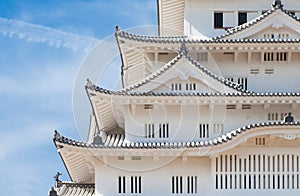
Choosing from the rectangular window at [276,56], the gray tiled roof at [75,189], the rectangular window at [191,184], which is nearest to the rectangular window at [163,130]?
the rectangular window at [191,184]

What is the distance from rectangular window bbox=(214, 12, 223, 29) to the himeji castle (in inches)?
29.3

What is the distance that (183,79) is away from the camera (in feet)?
70.3

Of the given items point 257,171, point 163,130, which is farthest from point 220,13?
point 257,171

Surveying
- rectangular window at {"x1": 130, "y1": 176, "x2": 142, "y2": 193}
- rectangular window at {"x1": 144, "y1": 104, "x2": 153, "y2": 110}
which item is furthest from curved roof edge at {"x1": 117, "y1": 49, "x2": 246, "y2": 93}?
rectangular window at {"x1": 130, "y1": 176, "x2": 142, "y2": 193}

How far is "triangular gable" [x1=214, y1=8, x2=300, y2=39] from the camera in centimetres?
2277

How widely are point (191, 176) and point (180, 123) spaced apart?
69.6 inches

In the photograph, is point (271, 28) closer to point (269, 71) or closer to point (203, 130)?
point (269, 71)

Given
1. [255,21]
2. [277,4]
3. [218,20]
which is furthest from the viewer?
[218,20]

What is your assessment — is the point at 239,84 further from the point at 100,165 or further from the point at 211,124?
the point at 100,165

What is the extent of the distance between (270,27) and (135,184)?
7236 mm

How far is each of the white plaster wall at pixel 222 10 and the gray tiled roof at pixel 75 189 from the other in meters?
6.66

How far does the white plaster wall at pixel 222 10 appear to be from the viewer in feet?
79.9

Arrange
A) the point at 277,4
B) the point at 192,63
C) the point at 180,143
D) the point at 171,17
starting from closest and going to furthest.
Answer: the point at 180,143 → the point at 192,63 → the point at 277,4 → the point at 171,17

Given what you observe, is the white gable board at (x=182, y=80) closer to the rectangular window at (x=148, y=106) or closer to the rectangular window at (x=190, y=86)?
the rectangular window at (x=190, y=86)
